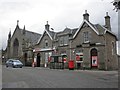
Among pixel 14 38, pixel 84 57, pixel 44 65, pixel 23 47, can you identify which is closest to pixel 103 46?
pixel 84 57

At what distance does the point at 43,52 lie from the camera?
4888cm

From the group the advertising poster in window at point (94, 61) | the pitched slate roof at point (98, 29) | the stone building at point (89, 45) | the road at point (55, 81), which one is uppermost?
the pitched slate roof at point (98, 29)

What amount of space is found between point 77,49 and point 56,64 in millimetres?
6118

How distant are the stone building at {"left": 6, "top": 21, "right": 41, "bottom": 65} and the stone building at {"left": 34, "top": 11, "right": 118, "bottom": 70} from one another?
43.4 ft

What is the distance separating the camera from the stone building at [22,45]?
56.8m

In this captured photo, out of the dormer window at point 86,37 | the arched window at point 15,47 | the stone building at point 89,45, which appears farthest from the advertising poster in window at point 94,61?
the arched window at point 15,47

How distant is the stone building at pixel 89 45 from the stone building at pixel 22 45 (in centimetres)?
1323

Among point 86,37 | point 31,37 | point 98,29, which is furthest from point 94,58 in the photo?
point 31,37

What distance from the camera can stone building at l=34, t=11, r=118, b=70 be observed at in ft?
120

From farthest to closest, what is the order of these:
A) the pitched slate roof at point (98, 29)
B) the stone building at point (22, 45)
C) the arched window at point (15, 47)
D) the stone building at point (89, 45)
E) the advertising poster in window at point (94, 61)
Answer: the arched window at point (15, 47) < the stone building at point (22, 45) < the pitched slate roof at point (98, 29) < the advertising poster in window at point (94, 61) < the stone building at point (89, 45)

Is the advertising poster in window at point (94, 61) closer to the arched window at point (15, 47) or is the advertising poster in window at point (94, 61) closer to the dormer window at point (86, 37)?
the dormer window at point (86, 37)

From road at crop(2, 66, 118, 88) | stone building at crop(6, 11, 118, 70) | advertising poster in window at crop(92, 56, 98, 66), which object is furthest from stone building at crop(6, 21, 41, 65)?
road at crop(2, 66, 118, 88)

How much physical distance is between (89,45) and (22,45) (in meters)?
28.3

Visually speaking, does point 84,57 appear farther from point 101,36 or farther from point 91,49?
point 101,36
